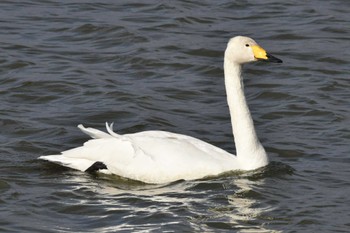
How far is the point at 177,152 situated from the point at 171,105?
276 centimetres

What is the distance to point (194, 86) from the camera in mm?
13953

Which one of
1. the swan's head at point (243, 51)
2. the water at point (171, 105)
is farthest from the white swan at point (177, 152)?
the water at point (171, 105)

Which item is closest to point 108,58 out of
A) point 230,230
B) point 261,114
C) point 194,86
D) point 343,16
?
point 194,86

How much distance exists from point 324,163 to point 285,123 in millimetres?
1493

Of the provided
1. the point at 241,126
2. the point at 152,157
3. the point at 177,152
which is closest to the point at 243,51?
the point at 241,126

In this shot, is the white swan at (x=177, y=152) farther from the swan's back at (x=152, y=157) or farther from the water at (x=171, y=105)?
the water at (x=171, y=105)

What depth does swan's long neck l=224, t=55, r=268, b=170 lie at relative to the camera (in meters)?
10.8

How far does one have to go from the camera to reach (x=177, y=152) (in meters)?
10.5

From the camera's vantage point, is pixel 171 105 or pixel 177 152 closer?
pixel 177 152

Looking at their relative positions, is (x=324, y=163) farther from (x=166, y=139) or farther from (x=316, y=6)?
(x=316, y=6)

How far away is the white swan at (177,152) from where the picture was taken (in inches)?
412

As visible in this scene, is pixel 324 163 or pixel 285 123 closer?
pixel 324 163

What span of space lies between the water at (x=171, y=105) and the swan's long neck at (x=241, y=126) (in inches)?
5.5

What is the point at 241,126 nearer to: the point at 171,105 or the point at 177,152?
the point at 177,152
